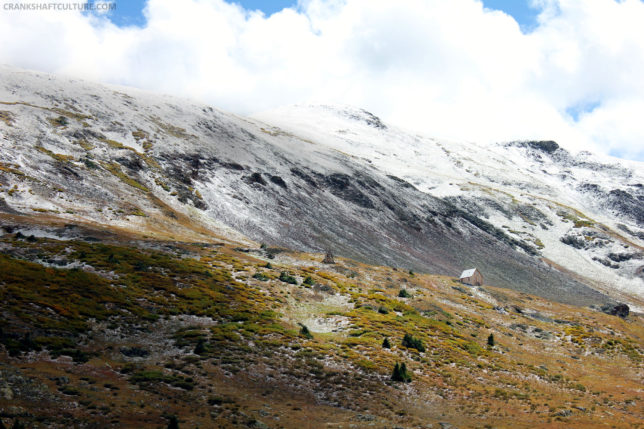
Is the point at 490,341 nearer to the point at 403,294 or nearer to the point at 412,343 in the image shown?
the point at 412,343

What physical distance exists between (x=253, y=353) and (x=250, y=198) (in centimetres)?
9275

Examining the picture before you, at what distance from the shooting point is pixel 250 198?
393ft

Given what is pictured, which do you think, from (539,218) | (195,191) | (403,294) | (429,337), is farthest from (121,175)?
(539,218)

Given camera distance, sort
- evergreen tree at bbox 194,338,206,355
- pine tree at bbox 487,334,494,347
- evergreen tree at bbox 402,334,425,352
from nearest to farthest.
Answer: evergreen tree at bbox 194,338,206,355 < evergreen tree at bbox 402,334,425,352 < pine tree at bbox 487,334,494,347

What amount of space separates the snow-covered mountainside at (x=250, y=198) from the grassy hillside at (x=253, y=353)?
3527cm

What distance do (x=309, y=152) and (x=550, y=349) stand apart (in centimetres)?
14953

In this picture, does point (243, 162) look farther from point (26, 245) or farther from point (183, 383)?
point (183, 383)

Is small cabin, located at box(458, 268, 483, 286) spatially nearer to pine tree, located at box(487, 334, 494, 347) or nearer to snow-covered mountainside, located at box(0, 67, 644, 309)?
snow-covered mountainside, located at box(0, 67, 644, 309)

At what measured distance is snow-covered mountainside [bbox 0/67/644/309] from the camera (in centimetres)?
8544

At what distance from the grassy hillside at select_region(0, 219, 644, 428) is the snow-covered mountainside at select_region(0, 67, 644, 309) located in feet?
116

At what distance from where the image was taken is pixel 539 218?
193 meters

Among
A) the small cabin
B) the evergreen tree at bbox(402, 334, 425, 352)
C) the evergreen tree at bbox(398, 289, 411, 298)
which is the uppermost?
the small cabin

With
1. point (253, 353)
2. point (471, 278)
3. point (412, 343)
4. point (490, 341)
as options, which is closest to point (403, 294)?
point (490, 341)

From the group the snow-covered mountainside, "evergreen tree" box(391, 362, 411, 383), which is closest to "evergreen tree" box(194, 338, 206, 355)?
"evergreen tree" box(391, 362, 411, 383)
